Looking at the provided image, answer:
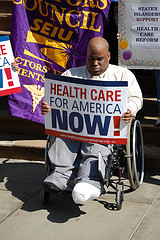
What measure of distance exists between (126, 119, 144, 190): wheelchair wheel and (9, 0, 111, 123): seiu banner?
3.92 feet

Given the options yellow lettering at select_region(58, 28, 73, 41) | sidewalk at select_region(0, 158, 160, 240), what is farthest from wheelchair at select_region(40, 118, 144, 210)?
yellow lettering at select_region(58, 28, 73, 41)

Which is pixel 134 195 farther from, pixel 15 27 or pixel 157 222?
pixel 15 27

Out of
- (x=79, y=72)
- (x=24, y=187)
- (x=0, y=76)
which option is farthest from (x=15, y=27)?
(x=24, y=187)

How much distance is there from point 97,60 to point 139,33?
1.27 meters

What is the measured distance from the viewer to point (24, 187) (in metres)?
4.81

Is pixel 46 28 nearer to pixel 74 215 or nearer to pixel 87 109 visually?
pixel 87 109

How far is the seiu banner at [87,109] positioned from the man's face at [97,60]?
10.9 inches

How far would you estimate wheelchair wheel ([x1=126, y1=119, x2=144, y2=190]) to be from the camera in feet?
13.9

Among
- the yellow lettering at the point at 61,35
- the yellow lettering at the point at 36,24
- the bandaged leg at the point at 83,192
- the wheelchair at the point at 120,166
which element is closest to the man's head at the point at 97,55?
the wheelchair at the point at 120,166

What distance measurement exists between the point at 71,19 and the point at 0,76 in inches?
44.2

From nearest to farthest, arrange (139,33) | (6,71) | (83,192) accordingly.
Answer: (83,192) < (6,71) < (139,33)

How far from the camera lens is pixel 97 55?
14.1 feet

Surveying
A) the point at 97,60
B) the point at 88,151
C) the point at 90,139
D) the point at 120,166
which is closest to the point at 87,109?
the point at 90,139

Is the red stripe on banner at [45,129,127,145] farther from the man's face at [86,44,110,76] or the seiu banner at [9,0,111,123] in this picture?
the seiu banner at [9,0,111,123]
